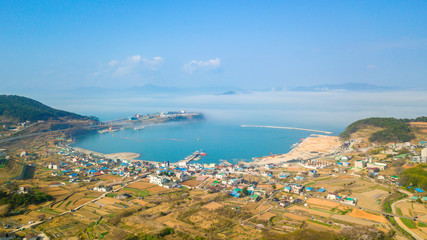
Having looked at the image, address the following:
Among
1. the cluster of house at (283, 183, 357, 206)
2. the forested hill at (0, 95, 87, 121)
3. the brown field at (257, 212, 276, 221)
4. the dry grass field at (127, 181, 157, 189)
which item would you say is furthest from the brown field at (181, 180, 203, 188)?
the forested hill at (0, 95, 87, 121)

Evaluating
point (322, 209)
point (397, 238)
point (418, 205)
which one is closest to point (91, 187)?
point (322, 209)

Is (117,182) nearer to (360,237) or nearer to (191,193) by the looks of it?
(191,193)

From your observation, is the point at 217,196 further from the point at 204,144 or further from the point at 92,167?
the point at 204,144

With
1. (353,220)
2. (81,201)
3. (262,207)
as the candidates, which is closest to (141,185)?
(81,201)

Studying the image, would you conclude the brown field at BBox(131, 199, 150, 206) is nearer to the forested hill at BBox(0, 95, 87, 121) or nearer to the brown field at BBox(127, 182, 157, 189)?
the brown field at BBox(127, 182, 157, 189)

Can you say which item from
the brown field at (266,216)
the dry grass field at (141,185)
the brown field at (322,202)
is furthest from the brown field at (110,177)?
the brown field at (322,202)
